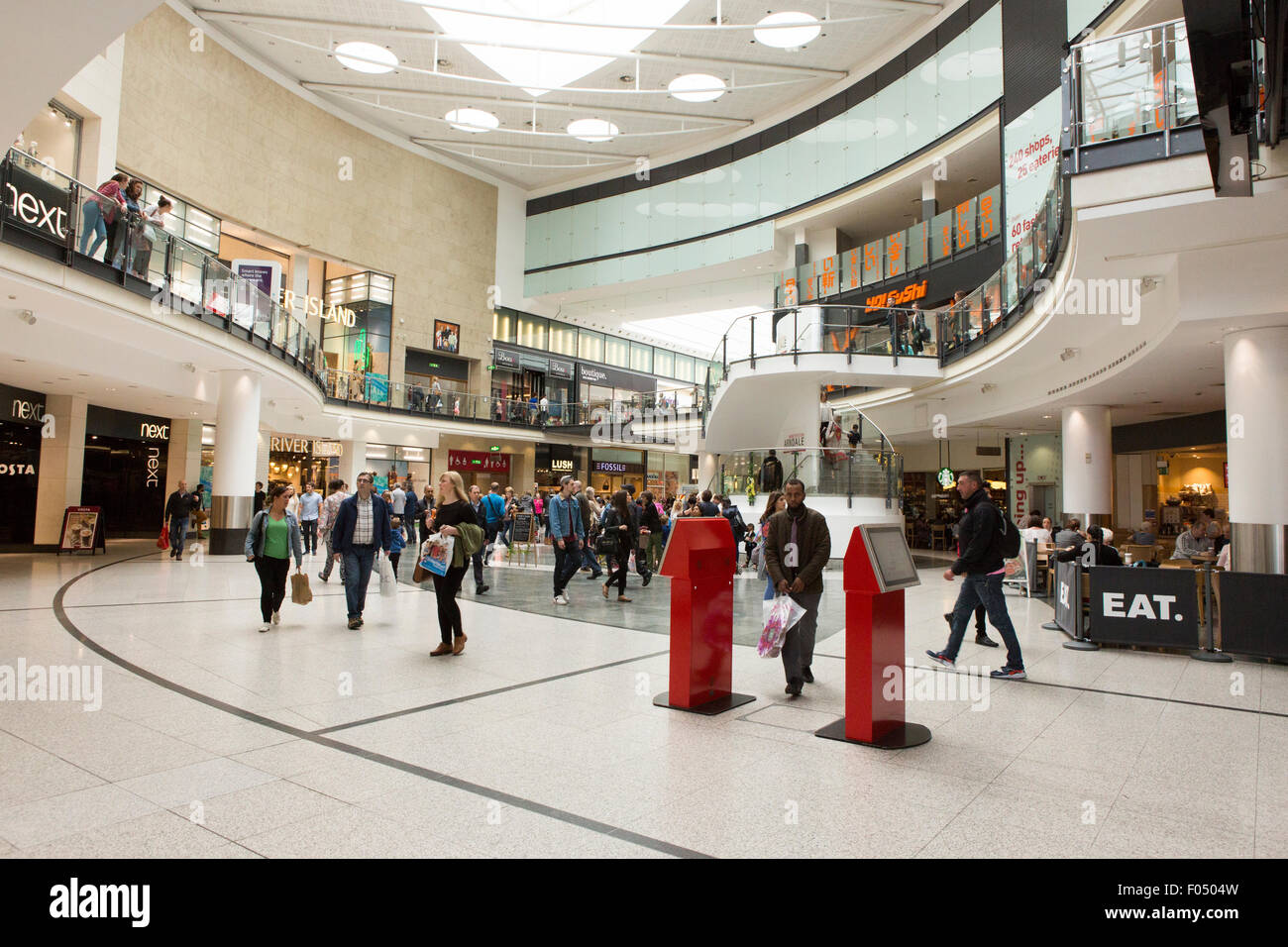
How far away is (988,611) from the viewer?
6520mm

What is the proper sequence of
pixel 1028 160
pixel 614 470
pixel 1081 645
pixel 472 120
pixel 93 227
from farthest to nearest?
1. pixel 614 470
2. pixel 472 120
3. pixel 1028 160
4. pixel 93 227
5. pixel 1081 645

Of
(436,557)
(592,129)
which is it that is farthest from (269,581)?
(592,129)

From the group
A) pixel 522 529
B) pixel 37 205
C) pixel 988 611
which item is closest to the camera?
pixel 988 611

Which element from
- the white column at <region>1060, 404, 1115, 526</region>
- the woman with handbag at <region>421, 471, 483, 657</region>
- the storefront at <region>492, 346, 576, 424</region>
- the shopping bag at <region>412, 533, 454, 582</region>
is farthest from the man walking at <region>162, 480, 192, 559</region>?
the storefront at <region>492, 346, 576, 424</region>

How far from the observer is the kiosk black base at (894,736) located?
4.61m

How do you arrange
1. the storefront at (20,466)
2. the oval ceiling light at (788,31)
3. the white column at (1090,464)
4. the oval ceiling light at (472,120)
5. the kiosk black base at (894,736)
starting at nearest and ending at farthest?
the kiosk black base at (894,736), the white column at (1090,464), the storefront at (20,466), the oval ceiling light at (788,31), the oval ceiling light at (472,120)

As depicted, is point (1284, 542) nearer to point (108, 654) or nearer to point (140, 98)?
point (108, 654)

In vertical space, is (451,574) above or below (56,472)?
below

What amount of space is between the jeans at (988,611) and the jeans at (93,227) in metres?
11.6

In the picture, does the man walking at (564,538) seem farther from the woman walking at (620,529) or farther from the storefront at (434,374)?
the storefront at (434,374)

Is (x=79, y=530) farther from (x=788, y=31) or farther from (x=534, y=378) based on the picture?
(x=534, y=378)

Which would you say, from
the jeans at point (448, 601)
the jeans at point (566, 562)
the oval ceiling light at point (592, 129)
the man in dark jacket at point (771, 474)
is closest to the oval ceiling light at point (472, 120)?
the oval ceiling light at point (592, 129)

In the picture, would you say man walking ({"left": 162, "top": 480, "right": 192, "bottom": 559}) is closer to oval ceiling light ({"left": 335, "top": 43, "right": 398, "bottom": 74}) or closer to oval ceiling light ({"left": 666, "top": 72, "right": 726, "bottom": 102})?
oval ceiling light ({"left": 335, "top": 43, "right": 398, "bottom": 74})

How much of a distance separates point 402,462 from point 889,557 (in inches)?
1213
